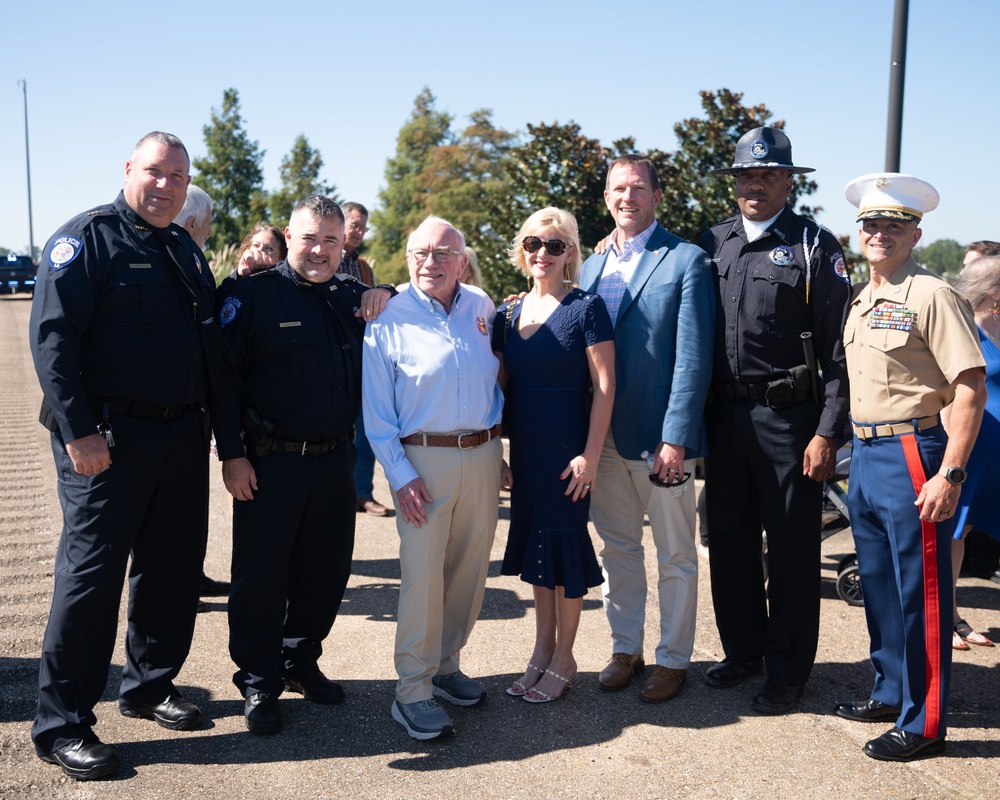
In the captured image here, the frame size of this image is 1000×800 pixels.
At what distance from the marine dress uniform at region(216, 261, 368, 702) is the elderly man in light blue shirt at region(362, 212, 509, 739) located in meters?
0.22

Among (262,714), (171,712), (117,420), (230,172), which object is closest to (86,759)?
(171,712)

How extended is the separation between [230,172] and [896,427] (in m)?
37.5

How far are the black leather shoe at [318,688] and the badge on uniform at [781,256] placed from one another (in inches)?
108

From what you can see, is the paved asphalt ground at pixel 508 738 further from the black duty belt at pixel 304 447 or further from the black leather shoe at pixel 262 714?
the black duty belt at pixel 304 447

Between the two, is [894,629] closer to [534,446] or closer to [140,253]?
[534,446]

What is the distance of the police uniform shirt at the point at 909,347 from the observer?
359cm

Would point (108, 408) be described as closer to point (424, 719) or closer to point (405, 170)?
point (424, 719)

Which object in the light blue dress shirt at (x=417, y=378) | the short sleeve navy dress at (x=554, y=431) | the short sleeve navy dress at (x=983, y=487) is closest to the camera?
the light blue dress shirt at (x=417, y=378)

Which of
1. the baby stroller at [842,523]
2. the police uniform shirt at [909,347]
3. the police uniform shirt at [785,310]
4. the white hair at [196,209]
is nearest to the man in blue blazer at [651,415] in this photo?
the police uniform shirt at [785,310]

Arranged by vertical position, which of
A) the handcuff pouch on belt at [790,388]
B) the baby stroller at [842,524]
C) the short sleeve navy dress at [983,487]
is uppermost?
the handcuff pouch on belt at [790,388]

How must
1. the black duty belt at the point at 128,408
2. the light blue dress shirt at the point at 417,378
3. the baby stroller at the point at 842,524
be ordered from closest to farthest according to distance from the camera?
1. the black duty belt at the point at 128,408
2. the light blue dress shirt at the point at 417,378
3. the baby stroller at the point at 842,524

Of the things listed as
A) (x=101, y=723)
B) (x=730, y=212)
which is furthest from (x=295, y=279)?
(x=730, y=212)

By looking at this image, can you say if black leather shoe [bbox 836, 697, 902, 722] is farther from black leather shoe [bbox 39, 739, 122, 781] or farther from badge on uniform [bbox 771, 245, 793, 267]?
black leather shoe [bbox 39, 739, 122, 781]

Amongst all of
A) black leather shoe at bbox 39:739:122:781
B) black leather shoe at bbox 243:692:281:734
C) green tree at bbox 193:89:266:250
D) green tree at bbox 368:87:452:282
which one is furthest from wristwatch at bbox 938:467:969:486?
green tree at bbox 368:87:452:282
